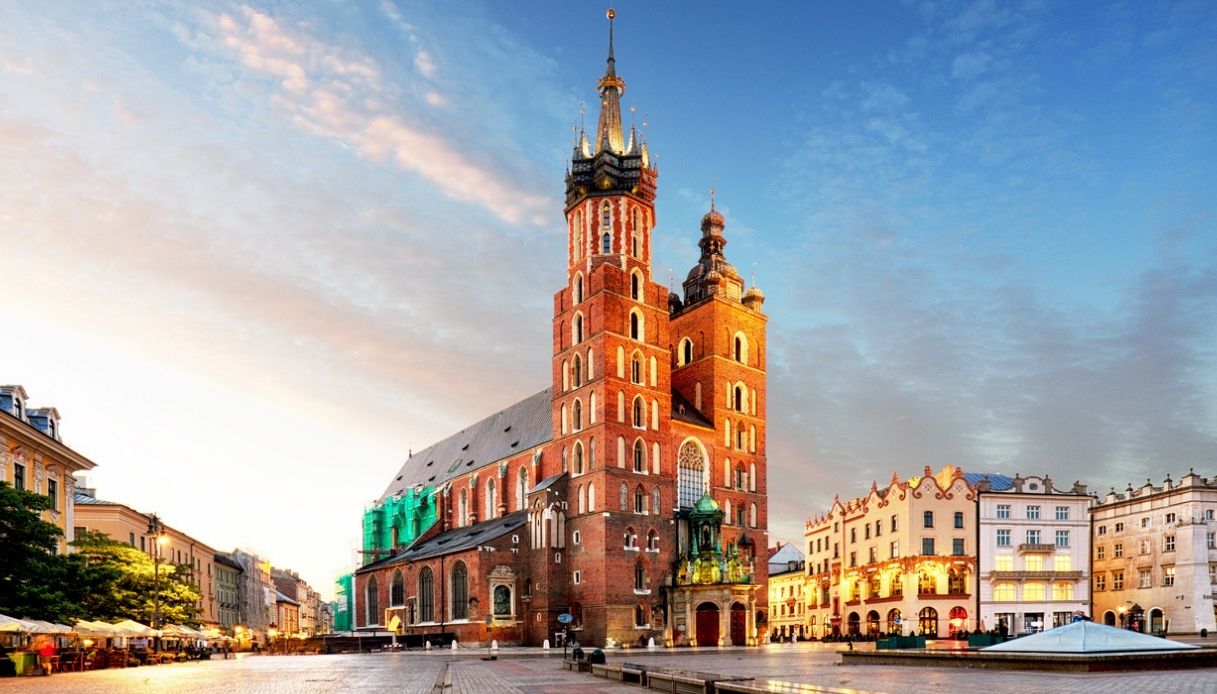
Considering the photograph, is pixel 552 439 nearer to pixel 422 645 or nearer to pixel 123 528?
pixel 422 645

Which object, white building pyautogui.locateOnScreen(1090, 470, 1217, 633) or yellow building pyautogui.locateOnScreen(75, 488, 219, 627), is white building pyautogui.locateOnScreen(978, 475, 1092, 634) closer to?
white building pyautogui.locateOnScreen(1090, 470, 1217, 633)

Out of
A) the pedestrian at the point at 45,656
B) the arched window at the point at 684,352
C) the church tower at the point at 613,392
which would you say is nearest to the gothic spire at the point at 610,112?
the church tower at the point at 613,392

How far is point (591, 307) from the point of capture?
75188 millimetres

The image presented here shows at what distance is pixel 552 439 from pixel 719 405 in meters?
13.4

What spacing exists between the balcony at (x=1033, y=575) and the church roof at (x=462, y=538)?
37.9m

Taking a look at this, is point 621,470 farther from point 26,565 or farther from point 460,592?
point 26,565

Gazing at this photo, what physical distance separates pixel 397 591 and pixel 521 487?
14359 mm

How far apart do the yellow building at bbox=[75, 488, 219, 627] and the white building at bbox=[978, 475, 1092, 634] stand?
2320 inches

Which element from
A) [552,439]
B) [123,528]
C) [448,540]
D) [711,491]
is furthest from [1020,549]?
[123,528]

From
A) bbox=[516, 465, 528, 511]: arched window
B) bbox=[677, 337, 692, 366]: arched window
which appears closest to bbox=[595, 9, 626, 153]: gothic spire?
bbox=[677, 337, 692, 366]: arched window

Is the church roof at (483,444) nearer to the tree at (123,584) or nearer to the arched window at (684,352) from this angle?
the arched window at (684,352)

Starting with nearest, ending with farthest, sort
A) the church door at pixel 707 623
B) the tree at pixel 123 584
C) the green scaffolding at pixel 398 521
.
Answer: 1. the tree at pixel 123 584
2. the church door at pixel 707 623
3. the green scaffolding at pixel 398 521

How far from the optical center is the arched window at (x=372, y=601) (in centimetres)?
9050

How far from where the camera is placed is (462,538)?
83.8 meters
